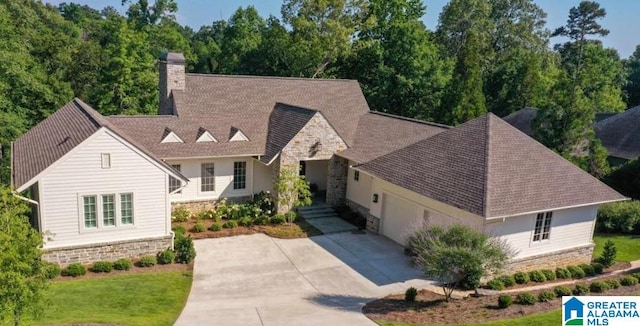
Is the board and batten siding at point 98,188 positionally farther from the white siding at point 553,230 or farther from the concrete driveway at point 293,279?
the white siding at point 553,230

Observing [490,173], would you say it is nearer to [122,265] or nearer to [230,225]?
[230,225]

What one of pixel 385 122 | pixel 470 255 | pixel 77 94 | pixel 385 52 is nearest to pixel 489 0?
pixel 385 52

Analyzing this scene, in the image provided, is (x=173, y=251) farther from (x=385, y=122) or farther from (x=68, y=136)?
(x=385, y=122)

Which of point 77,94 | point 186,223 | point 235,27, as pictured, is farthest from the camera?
point 235,27

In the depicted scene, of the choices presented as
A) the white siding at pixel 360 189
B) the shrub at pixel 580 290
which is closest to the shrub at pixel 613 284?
the shrub at pixel 580 290

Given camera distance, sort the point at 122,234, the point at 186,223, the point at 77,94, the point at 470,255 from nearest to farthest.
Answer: the point at 470,255
the point at 122,234
the point at 186,223
the point at 77,94

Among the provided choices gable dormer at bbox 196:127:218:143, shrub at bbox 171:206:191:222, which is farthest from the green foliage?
gable dormer at bbox 196:127:218:143

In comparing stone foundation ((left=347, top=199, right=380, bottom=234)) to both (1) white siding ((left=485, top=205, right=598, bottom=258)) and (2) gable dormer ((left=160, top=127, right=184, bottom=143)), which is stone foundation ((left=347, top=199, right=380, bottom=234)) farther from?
(2) gable dormer ((left=160, top=127, right=184, bottom=143))
